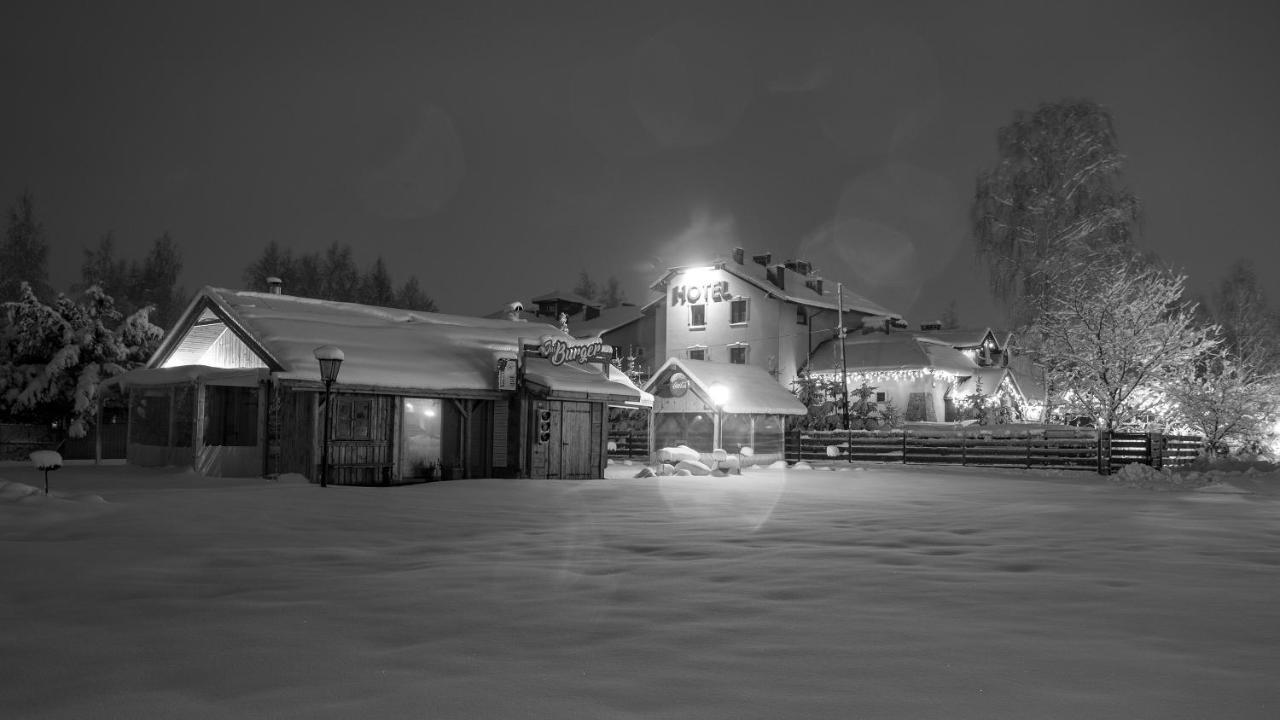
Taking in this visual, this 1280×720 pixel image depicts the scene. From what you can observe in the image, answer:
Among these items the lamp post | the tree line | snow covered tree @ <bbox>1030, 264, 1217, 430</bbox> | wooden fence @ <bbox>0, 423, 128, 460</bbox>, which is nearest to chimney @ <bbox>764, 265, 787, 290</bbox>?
the tree line

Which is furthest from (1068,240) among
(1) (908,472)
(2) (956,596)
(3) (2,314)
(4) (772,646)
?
(3) (2,314)

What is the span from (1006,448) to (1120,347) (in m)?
6.17

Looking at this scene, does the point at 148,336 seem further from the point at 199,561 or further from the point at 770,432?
the point at 199,561

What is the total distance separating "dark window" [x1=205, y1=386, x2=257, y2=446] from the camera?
2319cm

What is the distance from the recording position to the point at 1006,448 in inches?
1205

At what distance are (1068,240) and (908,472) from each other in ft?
42.9

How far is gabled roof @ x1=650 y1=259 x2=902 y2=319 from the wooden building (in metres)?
23.6

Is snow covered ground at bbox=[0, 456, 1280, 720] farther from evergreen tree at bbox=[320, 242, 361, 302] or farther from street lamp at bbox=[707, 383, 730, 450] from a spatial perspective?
evergreen tree at bbox=[320, 242, 361, 302]

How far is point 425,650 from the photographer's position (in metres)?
5.65

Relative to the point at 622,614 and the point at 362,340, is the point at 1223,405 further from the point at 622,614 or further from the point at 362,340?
the point at 622,614

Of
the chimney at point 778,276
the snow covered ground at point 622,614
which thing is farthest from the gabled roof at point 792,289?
the snow covered ground at point 622,614

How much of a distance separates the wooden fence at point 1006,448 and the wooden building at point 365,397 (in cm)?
1159

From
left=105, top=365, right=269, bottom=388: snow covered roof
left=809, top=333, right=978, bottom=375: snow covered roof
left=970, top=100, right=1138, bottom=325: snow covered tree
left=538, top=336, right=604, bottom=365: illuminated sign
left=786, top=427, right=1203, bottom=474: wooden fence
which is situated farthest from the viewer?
left=809, top=333, right=978, bottom=375: snow covered roof

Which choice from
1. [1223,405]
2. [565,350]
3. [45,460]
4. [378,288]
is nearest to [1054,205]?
[1223,405]
